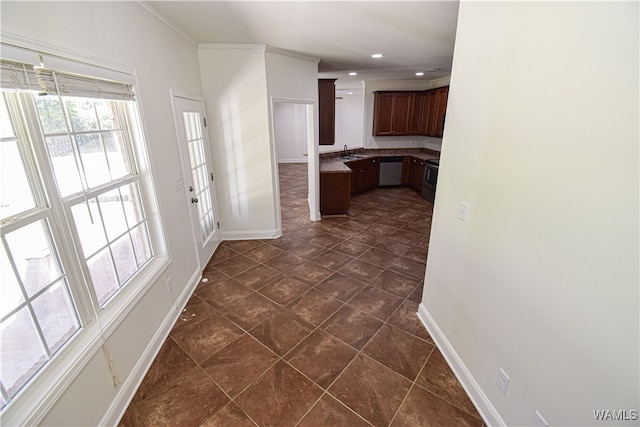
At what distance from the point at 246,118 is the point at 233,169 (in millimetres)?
739

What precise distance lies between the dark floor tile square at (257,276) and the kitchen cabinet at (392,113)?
5.12m

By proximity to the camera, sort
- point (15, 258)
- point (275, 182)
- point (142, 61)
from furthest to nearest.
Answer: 1. point (275, 182)
2. point (142, 61)
3. point (15, 258)

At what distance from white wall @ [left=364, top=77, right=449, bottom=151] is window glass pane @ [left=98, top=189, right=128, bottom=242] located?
6.37 metres

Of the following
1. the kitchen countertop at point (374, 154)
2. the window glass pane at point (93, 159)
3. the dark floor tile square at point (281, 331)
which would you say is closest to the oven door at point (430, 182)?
the kitchen countertop at point (374, 154)

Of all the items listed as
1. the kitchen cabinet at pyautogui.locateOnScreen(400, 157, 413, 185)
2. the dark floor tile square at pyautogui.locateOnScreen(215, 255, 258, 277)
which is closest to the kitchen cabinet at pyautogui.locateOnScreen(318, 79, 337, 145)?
the dark floor tile square at pyautogui.locateOnScreen(215, 255, 258, 277)

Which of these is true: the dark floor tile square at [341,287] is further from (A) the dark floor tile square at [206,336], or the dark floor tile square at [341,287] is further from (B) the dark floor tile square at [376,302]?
(A) the dark floor tile square at [206,336]

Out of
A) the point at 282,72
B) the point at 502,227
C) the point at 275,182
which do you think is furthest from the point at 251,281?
the point at 282,72

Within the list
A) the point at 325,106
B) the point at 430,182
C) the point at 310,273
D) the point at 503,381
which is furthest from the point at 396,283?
the point at 430,182

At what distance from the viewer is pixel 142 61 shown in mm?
2139

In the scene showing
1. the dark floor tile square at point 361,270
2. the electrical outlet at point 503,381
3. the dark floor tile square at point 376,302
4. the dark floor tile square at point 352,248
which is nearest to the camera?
the electrical outlet at point 503,381

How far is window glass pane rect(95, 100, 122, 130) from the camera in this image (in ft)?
5.98

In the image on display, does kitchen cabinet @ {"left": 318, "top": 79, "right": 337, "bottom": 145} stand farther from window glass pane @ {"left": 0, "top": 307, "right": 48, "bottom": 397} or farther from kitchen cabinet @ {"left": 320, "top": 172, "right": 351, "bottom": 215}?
window glass pane @ {"left": 0, "top": 307, "right": 48, "bottom": 397}

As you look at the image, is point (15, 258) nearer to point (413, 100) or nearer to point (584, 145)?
point (584, 145)

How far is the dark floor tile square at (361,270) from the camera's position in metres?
3.28
